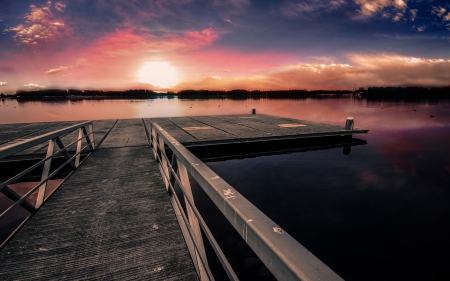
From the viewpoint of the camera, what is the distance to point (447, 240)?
607cm

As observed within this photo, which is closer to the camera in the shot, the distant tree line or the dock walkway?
the dock walkway

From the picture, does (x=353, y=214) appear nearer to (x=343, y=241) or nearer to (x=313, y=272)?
(x=343, y=241)

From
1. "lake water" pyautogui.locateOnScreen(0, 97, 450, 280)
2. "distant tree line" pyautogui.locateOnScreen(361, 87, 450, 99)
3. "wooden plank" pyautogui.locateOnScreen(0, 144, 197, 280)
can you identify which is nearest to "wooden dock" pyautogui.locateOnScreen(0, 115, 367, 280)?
"wooden plank" pyautogui.locateOnScreen(0, 144, 197, 280)

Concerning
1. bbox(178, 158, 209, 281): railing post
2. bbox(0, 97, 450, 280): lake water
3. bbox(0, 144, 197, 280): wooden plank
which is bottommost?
bbox(0, 97, 450, 280): lake water

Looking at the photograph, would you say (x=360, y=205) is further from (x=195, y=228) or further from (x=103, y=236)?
(x=103, y=236)

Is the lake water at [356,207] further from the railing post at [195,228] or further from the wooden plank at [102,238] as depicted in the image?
the railing post at [195,228]

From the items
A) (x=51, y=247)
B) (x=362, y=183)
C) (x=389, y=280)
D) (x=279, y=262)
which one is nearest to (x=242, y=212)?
(x=279, y=262)

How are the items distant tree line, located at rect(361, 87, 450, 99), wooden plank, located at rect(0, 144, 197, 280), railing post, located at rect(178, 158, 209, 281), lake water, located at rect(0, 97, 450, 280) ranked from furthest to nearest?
distant tree line, located at rect(361, 87, 450, 99) → lake water, located at rect(0, 97, 450, 280) → wooden plank, located at rect(0, 144, 197, 280) → railing post, located at rect(178, 158, 209, 281)

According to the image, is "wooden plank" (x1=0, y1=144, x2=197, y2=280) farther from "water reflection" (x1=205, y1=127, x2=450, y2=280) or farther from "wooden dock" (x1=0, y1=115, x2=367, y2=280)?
"water reflection" (x1=205, y1=127, x2=450, y2=280)

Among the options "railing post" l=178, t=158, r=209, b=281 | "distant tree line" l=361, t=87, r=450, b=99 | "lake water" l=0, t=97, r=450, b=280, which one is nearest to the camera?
"railing post" l=178, t=158, r=209, b=281

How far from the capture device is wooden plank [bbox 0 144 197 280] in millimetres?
2518

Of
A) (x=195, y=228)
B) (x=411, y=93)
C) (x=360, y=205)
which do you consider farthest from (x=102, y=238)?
(x=411, y=93)

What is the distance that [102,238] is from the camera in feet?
10.2

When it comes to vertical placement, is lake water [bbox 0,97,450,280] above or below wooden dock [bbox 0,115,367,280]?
below
